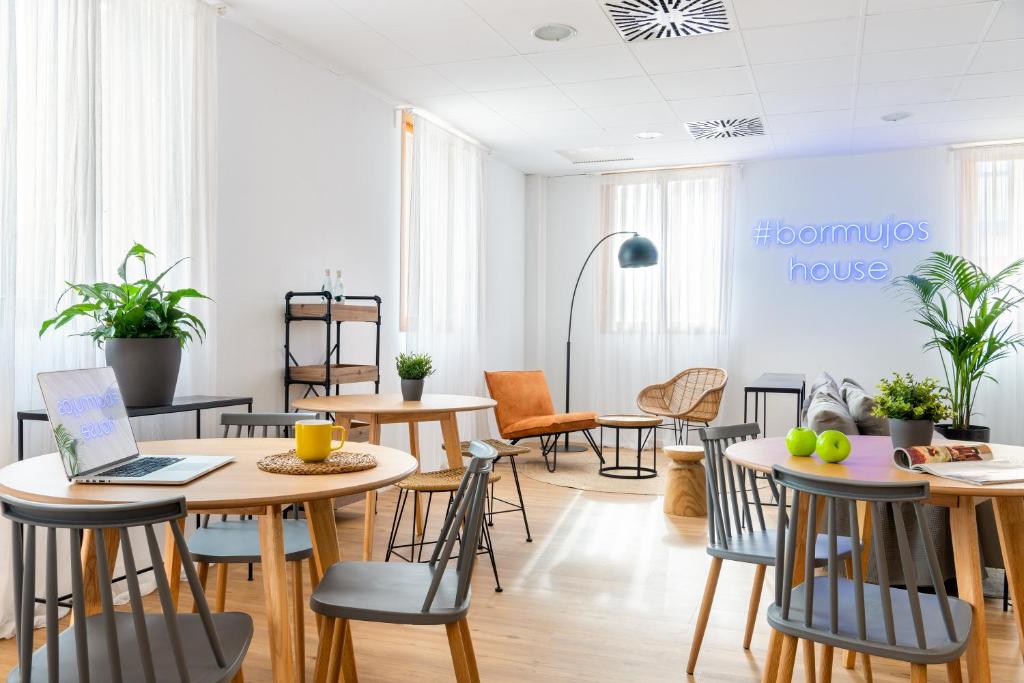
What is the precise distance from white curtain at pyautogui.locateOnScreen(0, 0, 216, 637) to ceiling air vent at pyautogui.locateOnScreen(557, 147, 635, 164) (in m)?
3.93

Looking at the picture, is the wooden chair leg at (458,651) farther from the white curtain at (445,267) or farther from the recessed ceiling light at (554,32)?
the white curtain at (445,267)

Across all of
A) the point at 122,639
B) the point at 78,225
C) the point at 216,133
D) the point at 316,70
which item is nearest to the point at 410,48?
the point at 316,70

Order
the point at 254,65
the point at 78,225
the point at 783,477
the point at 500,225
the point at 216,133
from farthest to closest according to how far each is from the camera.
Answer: the point at 500,225, the point at 254,65, the point at 216,133, the point at 78,225, the point at 783,477

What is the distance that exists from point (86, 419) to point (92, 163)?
1809mm

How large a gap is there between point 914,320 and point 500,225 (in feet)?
12.7

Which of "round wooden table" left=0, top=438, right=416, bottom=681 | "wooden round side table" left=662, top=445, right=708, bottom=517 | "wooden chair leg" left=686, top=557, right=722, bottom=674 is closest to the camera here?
"round wooden table" left=0, top=438, right=416, bottom=681

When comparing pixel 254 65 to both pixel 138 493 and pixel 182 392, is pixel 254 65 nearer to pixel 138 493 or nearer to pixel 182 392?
pixel 182 392

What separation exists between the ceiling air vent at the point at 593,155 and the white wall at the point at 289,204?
6.91 feet

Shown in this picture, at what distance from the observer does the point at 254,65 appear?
430 cm

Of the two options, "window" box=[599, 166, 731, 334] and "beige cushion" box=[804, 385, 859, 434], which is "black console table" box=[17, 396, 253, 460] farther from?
"window" box=[599, 166, 731, 334]

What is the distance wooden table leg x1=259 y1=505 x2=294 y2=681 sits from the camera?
1.88 metres

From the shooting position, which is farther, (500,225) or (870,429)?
(500,225)

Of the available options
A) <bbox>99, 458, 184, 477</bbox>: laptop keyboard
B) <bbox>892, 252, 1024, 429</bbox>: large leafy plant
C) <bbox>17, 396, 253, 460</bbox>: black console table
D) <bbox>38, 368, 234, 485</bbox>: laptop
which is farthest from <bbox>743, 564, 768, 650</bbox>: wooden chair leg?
<bbox>892, 252, 1024, 429</bbox>: large leafy plant

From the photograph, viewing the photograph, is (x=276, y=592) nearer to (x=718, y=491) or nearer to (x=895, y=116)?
(x=718, y=491)
